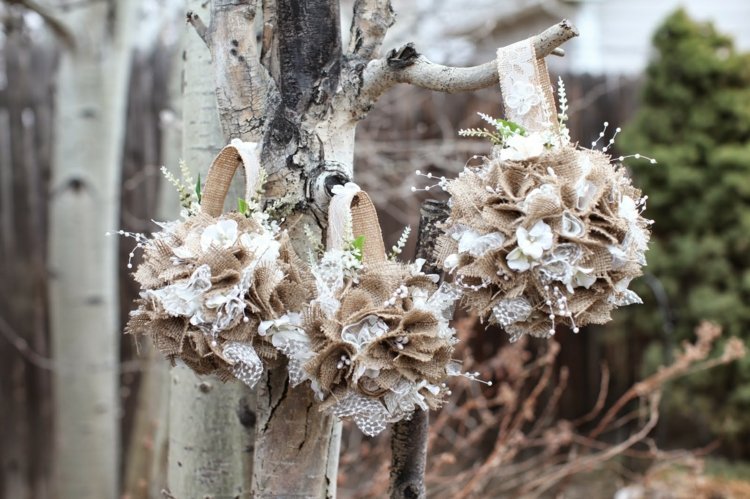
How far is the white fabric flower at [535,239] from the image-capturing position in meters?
1.03

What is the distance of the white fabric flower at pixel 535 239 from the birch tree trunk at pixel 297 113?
329 millimetres

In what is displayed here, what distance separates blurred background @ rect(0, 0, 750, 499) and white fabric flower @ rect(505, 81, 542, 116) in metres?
2.13

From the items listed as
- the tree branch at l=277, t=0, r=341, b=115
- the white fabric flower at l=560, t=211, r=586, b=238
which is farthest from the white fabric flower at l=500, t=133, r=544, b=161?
the tree branch at l=277, t=0, r=341, b=115

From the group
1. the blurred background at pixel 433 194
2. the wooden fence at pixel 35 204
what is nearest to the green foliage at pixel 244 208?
the blurred background at pixel 433 194

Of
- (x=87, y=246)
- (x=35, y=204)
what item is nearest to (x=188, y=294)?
(x=87, y=246)

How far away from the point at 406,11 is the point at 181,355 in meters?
4.09

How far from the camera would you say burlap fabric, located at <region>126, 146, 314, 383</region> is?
107cm

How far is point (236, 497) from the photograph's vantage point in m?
1.54

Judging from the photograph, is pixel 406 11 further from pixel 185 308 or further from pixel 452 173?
pixel 185 308

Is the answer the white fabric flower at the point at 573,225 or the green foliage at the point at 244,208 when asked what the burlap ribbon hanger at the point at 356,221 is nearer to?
the green foliage at the point at 244,208

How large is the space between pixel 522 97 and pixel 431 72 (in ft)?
0.53

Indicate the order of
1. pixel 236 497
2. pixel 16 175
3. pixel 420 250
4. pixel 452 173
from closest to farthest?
pixel 420 250, pixel 236 497, pixel 16 175, pixel 452 173

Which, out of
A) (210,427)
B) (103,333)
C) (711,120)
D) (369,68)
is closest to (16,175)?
(103,333)

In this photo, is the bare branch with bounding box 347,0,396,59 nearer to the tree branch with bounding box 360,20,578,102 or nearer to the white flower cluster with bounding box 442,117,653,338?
the tree branch with bounding box 360,20,578,102
